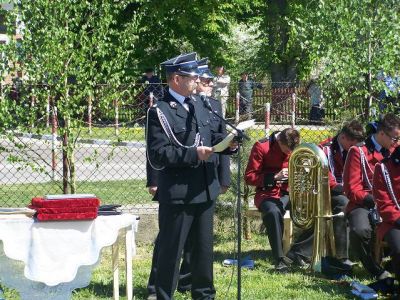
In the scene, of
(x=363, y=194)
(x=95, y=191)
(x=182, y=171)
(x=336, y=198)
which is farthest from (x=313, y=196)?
(x=95, y=191)

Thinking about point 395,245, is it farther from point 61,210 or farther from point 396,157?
point 61,210

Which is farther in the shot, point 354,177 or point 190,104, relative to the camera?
point 354,177

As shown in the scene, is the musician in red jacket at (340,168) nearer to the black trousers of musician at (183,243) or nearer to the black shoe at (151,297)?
the black shoe at (151,297)

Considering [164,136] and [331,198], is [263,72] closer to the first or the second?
[331,198]

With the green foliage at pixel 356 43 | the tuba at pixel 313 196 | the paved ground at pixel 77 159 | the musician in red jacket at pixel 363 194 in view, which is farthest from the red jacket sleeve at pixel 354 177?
the paved ground at pixel 77 159

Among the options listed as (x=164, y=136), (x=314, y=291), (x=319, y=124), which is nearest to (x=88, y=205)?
(x=164, y=136)

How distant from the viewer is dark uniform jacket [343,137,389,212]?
8.30m

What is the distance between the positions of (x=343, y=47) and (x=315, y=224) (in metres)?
2.96

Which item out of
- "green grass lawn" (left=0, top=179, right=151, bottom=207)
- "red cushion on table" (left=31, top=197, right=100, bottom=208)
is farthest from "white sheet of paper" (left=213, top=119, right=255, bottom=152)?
"green grass lawn" (left=0, top=179, right=151, bottom=207)

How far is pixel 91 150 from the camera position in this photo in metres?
11.6

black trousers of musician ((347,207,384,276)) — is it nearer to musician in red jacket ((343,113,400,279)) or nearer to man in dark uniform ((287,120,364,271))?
musician in red jacket ((343,113,400,279))

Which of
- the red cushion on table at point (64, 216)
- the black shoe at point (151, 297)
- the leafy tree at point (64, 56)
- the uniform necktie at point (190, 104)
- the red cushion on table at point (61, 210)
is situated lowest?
the black shoe at point (151, 297)

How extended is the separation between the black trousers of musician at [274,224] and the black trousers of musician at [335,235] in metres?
0.23

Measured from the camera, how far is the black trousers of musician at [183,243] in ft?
21.8
